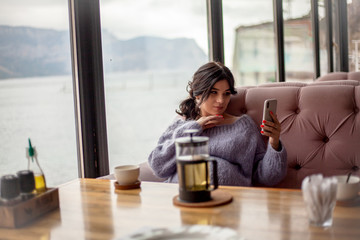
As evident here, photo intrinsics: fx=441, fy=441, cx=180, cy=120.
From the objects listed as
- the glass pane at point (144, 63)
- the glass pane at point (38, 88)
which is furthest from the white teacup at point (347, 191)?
the glass pane at point (144, 63)

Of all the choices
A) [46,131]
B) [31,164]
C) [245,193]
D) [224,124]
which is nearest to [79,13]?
[46,131]

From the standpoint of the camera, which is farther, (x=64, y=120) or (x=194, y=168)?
(x=64, y=120)

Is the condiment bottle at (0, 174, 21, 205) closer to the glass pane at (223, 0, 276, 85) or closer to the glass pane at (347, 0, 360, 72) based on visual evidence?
the glass pane at (223, 0, 276, 85)

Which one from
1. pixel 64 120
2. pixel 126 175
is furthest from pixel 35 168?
pixel 64 120

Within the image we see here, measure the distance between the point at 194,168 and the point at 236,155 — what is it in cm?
75

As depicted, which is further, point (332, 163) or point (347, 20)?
point (347, 20)

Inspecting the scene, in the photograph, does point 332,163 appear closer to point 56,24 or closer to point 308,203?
point 308,203

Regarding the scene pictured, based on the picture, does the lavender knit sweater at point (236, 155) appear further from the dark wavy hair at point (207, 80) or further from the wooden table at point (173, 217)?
the wooden table at point (173, 217)

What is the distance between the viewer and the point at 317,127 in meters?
1.96

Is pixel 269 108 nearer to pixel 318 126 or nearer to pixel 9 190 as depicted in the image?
pixel 318 126

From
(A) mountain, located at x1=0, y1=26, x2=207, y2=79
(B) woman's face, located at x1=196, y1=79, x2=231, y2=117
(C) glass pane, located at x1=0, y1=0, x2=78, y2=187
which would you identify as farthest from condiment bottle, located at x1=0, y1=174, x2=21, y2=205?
(B) woman's face, located at x1=196, y1=79, x2=231, y2=117

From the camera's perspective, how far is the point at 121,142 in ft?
7.84

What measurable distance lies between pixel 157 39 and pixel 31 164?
1626mm

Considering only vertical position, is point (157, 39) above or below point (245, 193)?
above
